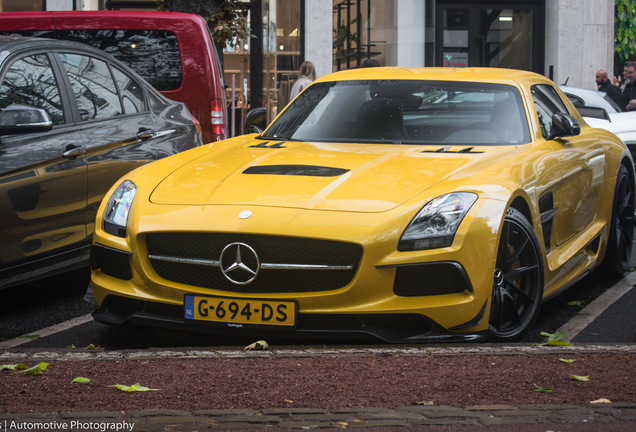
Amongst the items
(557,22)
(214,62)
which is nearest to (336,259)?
(214,62)

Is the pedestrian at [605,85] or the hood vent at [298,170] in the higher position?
the pedestrian at [605,85]

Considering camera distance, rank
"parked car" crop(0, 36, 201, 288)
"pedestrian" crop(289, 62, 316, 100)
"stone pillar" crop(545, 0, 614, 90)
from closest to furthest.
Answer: "parked car" crop(0, 36, 201, 288) → "pedestrian" crop(289, 62, 316, 100) → "stone pillar" crop(545, 0, 614, 90)

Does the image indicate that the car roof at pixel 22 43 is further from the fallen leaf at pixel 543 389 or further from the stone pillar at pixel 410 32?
the stone pillar at pixel 410 32

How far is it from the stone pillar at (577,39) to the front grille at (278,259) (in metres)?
16.1

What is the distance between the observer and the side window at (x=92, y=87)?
543cm

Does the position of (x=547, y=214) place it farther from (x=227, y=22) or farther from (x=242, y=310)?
(x=227, y=22)

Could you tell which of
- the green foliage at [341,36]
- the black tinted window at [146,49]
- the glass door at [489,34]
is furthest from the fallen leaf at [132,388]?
the glass door at [489,34]

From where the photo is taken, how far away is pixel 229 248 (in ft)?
12.5

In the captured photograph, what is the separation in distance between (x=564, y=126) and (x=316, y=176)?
72.0 inches

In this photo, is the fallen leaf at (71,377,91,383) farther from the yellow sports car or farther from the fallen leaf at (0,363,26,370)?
the yellow sports car

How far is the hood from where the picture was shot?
391 cm

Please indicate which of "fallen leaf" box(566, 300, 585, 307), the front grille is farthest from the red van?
the front grille

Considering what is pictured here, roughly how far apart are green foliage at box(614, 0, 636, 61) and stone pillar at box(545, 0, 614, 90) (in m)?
6.70

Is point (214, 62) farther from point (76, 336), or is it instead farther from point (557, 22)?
point (557, 22)
